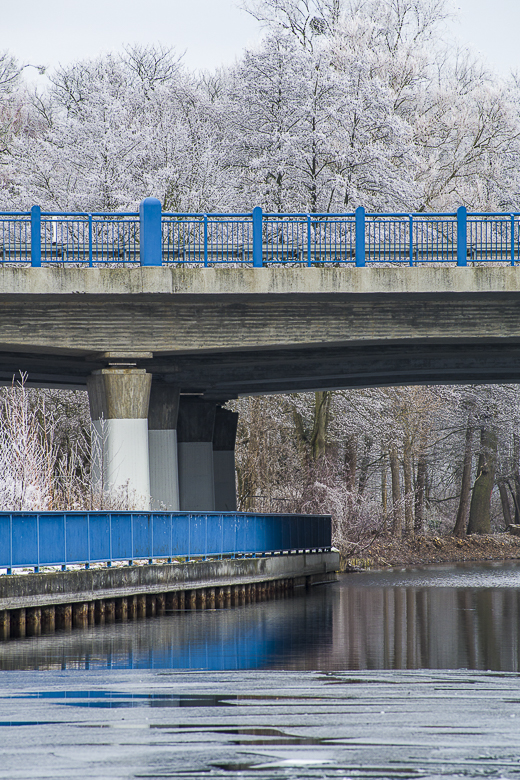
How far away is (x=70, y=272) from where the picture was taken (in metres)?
21.7

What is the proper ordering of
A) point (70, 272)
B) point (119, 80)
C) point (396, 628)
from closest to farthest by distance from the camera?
1. point (396, 628)
2. point (70, 272)
3. point (119, 80)

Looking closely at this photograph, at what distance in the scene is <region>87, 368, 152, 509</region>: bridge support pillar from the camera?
77.0 feet

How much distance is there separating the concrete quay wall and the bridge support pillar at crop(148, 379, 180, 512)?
3597 mm

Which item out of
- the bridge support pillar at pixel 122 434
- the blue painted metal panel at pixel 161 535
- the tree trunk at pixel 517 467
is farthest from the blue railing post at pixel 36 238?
the tree trunk at pixel 517 467

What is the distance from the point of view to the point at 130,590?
18547 millimetres

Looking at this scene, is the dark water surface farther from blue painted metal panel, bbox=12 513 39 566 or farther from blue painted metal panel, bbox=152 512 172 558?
blue painted metal panel, bbox=152 512 172 558

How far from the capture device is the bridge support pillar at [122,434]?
23.5 m

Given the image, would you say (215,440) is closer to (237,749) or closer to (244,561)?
(244,561)

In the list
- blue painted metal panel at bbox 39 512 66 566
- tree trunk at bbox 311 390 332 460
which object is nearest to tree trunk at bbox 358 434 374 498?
tree trunk at bbox 311 390 332 460

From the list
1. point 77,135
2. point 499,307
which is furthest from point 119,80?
point 499,307

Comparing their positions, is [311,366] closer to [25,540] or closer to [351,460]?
[25,540]

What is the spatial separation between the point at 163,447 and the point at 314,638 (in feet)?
43.1

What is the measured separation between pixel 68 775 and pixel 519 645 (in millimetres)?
9808

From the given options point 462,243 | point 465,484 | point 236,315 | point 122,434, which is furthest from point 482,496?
point 122,434
